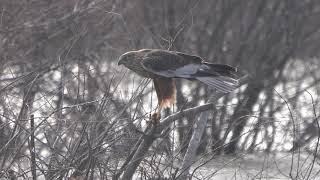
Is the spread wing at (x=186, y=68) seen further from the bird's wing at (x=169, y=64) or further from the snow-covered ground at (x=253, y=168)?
the snow-covered ground at (x=253, y=168)

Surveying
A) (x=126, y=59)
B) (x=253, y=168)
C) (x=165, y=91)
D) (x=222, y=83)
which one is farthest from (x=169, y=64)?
(x=253, y=168)

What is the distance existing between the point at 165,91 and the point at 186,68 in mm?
230

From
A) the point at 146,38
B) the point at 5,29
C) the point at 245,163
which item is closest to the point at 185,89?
the point at 146,38

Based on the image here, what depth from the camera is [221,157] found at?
23.2 feet

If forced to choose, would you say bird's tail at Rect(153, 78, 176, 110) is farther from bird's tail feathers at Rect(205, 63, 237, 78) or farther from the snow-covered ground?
the snow-covered ground

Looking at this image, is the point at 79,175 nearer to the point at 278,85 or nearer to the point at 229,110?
the point at 229,110

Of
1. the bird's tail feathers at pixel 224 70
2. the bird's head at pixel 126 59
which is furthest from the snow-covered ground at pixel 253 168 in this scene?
the bird's head at pixel 126 59

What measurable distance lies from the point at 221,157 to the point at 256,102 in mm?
3293

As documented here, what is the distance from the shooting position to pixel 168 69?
6156 mm

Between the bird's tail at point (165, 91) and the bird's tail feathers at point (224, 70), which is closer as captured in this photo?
the bird's tail feathers at point (224, 70)

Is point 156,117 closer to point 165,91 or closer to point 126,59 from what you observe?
point 165,91

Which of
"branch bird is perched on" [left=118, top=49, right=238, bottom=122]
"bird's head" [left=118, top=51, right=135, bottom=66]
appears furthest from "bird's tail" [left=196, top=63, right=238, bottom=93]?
"bird's head" [left=118, top=51, right=135, bottom=66]

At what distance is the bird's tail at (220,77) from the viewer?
5.74 metres

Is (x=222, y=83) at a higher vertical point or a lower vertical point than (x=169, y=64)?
lower
